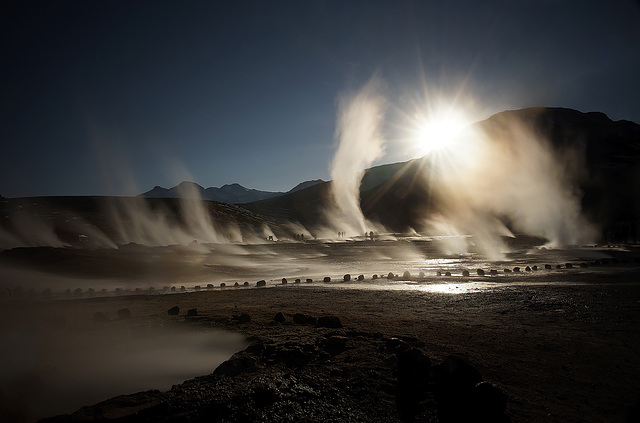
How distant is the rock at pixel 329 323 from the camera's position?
976cm

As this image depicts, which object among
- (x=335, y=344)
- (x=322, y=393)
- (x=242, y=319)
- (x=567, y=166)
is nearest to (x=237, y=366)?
(x=322, y=393)

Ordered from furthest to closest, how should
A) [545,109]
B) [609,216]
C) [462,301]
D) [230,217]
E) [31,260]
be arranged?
[545,109] → [609,216] → [230,217] → [31,260] → [462,301]

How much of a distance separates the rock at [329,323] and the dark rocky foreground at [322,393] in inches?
79.2

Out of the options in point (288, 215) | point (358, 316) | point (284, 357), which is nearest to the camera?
point (284, 357)

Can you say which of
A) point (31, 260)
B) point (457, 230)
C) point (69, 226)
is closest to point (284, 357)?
point (31, 260)

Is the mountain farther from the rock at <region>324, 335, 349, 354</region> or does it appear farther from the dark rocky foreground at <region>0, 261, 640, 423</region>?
the rock at <region>324, 335, 349, 354</region>

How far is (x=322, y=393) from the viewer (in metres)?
5.95

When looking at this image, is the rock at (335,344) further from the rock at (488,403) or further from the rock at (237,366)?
the rock at (488,403)

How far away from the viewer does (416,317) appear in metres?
11.8

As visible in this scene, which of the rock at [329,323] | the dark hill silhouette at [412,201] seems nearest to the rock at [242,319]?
the rock at [329,323]

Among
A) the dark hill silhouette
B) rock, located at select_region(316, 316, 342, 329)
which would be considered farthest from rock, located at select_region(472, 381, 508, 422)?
the dark hill silhouette

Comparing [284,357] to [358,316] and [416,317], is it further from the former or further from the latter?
[416,317]

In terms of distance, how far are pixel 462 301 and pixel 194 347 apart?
35.1 ft

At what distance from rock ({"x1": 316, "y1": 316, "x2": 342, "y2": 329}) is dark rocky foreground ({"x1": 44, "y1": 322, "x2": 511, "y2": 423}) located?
2013mm
